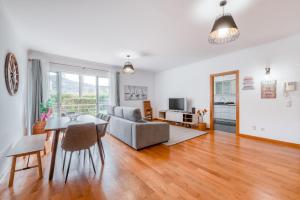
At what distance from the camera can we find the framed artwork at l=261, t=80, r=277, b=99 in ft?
11.3

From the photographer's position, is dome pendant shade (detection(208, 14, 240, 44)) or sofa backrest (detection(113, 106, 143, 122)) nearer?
dome pendant shade (detection(208, 14, 240, 44))

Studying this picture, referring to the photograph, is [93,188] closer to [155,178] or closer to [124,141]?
[155,178]

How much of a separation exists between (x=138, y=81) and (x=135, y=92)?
1.91 feet

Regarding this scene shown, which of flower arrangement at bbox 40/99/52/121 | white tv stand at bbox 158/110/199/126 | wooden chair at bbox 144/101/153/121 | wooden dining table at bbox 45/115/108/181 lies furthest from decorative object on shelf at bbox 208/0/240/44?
wooden chair at bbox 144/101/153/121

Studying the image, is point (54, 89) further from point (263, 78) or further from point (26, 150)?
point (263, 78)

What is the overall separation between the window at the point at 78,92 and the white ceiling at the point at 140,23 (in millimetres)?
1203

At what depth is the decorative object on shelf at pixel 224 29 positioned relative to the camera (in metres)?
1.58

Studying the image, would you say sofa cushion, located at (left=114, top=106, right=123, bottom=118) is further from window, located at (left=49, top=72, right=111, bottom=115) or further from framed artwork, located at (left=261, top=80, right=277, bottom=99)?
framed artwork, located at (left=261, top=80, right=277, bottom=99)

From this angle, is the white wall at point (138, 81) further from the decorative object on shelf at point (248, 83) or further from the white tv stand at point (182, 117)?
the decorative object on shelf at point (248, 83)

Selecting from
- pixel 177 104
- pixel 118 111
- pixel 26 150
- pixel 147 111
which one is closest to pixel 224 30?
pixel 118 111

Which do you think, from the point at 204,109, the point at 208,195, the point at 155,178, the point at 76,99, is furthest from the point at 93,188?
the point at 204,109

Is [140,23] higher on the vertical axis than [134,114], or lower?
higher

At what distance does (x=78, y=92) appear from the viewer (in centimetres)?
506

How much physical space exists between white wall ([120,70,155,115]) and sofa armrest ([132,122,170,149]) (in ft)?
10.5
